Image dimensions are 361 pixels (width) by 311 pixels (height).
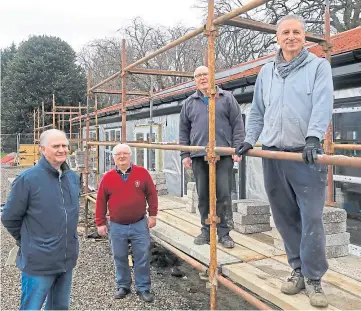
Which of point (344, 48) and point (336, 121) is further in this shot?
point (336, 121)

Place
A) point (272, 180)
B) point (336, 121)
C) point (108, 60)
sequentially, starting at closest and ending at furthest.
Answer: point (272, 180), point (336, 121), point (108, 60)

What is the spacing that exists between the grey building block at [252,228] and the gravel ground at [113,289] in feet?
2.85

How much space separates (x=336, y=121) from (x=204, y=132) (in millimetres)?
2082

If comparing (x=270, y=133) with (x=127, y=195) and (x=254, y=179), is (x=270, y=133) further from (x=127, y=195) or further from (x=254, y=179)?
(x=254, y=179)

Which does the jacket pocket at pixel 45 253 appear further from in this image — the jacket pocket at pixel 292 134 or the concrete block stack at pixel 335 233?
the concrete block stack at pixel 335 233

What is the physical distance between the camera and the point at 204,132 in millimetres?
4062

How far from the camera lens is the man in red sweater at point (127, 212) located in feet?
14.7

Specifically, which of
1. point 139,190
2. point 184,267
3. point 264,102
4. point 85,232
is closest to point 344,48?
point 264,102

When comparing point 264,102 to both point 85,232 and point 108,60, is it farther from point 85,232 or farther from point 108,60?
point 108,60

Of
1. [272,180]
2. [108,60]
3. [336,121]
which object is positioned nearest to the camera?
[272,180]

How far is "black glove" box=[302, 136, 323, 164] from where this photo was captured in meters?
2.13

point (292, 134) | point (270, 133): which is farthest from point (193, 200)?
point (292, 134)

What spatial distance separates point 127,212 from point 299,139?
2465mm

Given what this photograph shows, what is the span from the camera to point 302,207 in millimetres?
2555
